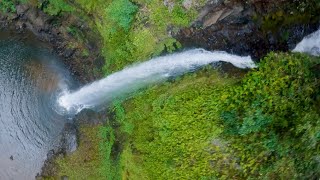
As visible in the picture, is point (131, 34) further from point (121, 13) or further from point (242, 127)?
point (242, 127)

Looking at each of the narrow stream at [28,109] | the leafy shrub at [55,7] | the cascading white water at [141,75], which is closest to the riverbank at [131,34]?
the leafy shrub at [55,7]

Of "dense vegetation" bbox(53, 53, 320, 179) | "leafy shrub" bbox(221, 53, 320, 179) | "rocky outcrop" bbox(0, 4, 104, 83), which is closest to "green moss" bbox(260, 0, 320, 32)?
"dense vegetation" bbox(53, 53, 320, 179)

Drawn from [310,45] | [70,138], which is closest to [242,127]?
[310,45]

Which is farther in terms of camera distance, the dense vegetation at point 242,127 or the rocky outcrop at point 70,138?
the rocky outcrop at point 70,138

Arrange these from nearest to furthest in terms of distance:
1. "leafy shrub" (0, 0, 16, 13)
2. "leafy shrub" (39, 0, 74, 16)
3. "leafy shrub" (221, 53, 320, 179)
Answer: "leafy shrub" (221, 53, 320, 179) → "leafy shrub" (39, 0, 74, 16) → "leafy shrub" (0, 0, 16, 13)

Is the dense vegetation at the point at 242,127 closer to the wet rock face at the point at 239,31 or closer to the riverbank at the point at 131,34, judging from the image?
the riverbank at the point at 131,34

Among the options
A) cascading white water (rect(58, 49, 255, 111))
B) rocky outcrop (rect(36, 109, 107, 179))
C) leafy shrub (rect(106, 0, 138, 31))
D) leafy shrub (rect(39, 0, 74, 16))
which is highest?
leafy shrub (rect(39, 0, 74, 16))

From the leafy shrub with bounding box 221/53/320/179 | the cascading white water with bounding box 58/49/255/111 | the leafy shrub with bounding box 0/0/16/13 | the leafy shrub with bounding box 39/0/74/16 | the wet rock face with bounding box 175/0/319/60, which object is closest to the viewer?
the leafy shrub with bounding box 221/53/320/179

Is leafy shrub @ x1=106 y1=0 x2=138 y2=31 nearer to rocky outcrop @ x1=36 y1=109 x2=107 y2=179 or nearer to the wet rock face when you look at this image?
the wet rock face
